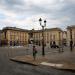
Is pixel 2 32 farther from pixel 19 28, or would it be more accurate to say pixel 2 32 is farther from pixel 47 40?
pixel 47 40

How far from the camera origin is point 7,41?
146750 millimetres

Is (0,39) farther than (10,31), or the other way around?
(10,31)

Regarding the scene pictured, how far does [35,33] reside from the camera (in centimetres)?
17350

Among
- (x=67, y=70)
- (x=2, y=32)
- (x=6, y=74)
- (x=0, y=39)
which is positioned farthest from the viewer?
(x=2, y=32)

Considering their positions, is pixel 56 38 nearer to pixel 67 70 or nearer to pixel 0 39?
pixel 0 39

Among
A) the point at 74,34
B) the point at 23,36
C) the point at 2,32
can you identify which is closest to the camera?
the point at 74,34

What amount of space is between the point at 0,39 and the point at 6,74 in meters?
121

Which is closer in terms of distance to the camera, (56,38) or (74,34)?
(74,34)

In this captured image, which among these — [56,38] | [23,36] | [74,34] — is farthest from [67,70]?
[23,36]

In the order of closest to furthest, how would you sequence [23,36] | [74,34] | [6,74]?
[6,74] < [74,34] < [23,36]

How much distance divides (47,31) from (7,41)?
32557mm

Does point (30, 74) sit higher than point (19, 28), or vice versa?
point (19, 28)

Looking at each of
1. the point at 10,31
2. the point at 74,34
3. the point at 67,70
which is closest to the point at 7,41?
the point at 10,31

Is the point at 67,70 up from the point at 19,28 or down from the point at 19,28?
down
